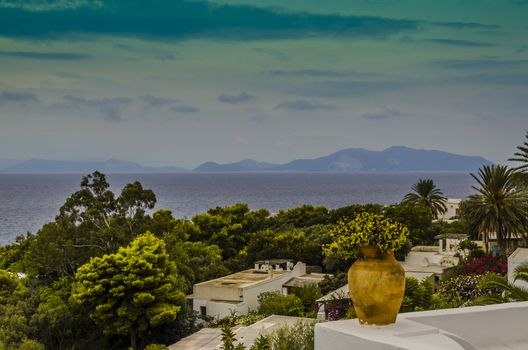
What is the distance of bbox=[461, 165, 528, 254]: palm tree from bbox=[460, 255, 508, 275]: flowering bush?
64.8 inches

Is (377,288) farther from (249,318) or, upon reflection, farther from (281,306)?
(281,306)

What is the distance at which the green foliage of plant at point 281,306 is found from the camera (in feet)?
87.2

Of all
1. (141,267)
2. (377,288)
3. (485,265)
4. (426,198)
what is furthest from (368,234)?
(426,198)

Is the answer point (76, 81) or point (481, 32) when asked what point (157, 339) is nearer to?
point (481, 32)

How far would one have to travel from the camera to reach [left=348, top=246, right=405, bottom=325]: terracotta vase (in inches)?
221

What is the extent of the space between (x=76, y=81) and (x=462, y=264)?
3194 inches

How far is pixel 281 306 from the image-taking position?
26.9m

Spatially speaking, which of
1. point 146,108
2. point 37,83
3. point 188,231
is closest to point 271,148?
point 146,108

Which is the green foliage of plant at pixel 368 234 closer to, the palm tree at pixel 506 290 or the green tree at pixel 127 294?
the palm tree at pixel 506 290

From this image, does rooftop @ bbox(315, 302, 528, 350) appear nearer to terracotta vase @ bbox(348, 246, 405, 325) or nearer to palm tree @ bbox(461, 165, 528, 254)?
terracotta vase @ bbox(348, 246, 405, 325)

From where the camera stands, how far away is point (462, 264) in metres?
32.8

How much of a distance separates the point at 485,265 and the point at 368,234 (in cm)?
2633

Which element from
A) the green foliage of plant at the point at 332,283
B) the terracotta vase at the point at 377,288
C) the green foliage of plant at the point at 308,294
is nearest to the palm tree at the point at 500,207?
the green foliage of plant at the point at 332,283

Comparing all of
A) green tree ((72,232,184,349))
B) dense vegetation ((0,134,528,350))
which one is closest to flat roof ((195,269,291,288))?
dense vegetation ((0,134,528,350))
